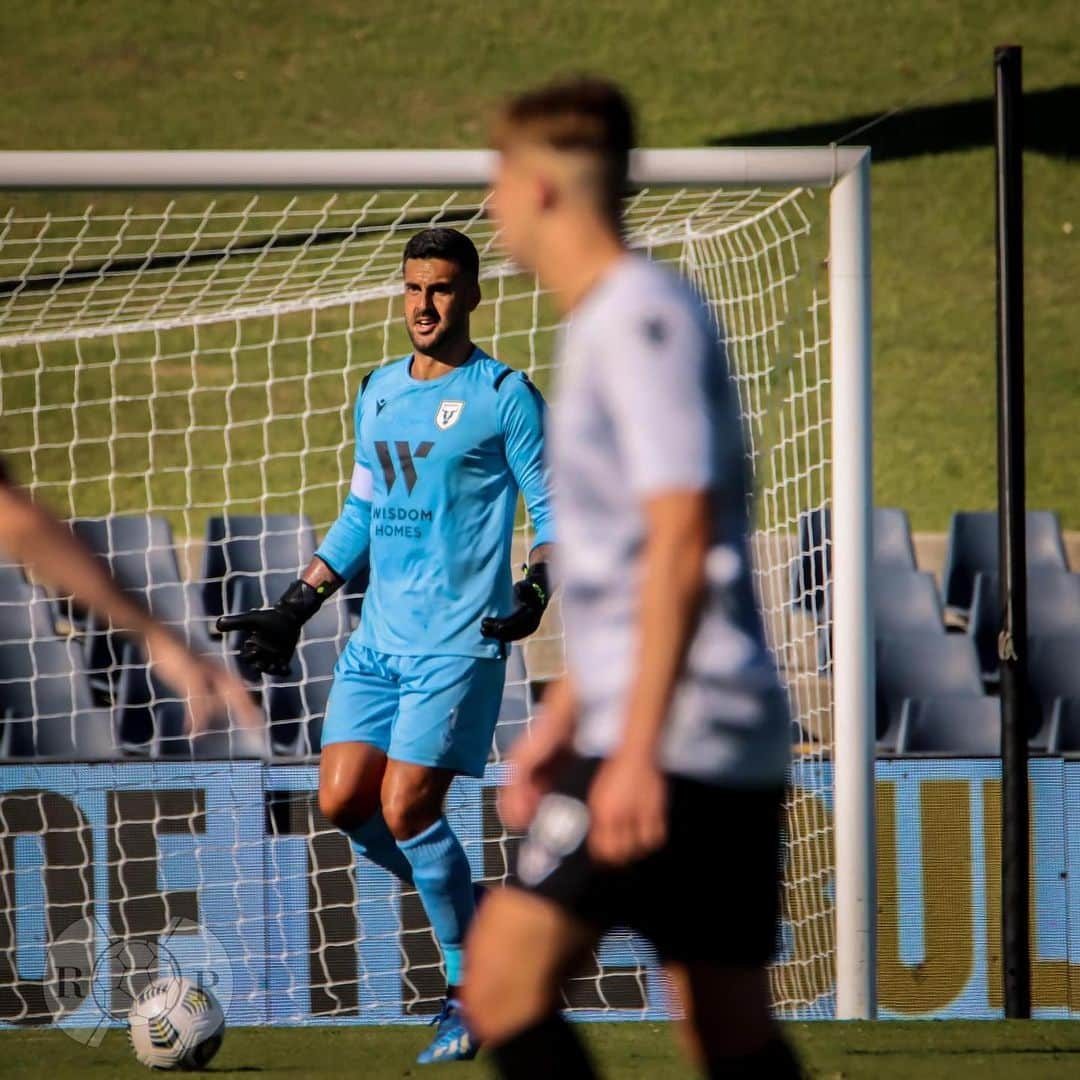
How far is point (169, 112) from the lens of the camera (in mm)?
12125

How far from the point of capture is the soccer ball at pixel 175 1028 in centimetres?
343

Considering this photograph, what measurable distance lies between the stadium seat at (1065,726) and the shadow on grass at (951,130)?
5.97 meters

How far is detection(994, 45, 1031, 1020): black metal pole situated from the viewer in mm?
4219

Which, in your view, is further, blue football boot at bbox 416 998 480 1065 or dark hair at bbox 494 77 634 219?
blue football boot at bbox 416 998 480 1065

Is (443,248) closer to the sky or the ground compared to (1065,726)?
closer to the sky

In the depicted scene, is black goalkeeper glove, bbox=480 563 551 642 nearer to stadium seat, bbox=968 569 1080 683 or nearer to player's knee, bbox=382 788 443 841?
player's knee, bbox=382 788 443 841

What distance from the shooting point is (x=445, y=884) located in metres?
3.58

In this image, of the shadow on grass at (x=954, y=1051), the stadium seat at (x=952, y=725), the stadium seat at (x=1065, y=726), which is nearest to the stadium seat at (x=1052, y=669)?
the stadium seat at (x=1065, y=726)

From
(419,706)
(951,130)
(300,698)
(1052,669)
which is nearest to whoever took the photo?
(419,706)

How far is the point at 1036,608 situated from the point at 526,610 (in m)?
4.98

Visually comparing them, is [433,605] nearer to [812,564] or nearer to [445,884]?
[445,884]

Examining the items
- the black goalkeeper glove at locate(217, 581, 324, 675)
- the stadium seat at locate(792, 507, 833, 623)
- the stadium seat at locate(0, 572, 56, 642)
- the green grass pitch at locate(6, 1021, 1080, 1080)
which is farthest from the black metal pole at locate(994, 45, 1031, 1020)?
the stadium seat at locate(0, 572, 56, 642)

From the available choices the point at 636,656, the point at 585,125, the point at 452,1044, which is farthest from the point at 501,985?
the point at 452,1044

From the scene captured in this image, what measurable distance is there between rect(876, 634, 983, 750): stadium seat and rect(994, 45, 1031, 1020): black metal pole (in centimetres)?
250
